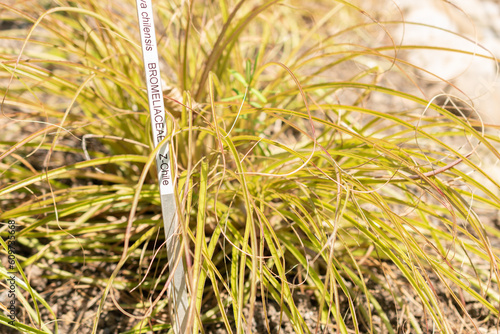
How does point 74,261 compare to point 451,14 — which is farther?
point 451,14

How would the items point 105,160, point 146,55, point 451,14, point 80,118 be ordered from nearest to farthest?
point 146,55
point 105,160
point 80,118
point 451,14

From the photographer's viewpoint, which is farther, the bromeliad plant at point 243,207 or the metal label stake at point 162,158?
the bromeliad plant at point 243,207

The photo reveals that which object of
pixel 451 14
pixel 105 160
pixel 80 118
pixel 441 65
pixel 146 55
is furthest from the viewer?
pixel 451 14

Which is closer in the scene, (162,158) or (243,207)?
(162,158)

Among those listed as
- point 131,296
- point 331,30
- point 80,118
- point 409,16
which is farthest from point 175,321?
point 409,16

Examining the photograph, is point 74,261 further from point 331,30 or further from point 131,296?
point 331,30

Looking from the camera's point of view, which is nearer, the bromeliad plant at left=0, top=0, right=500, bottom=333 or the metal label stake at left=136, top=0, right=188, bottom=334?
the metal label stake at left=136, top=0, right=188, bottom=334

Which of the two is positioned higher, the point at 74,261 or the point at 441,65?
the point at 441,65

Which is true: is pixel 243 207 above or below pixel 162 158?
below
